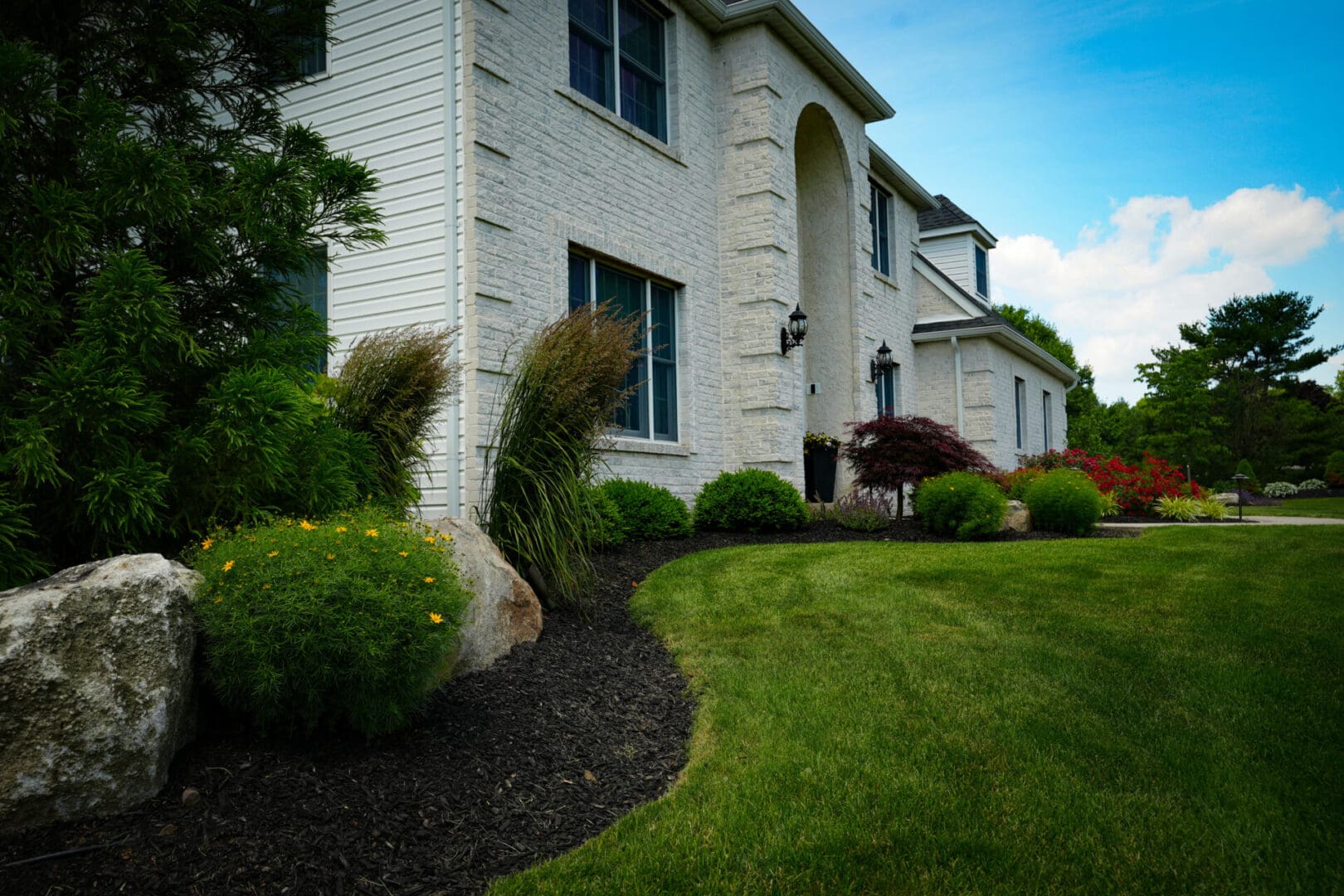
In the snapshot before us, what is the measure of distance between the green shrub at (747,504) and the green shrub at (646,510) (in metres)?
0.85

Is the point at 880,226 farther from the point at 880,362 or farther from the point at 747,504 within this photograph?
the point at 747,504

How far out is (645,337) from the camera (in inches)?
359

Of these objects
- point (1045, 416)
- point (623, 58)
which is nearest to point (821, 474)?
point (623, 58)

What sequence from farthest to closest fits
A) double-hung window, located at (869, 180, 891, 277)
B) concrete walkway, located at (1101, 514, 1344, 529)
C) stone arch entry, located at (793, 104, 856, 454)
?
double-hung window, located at (869, 180, 891, 277) < stone arch entry, located at (793, 104, 856, 454) < concrete walkway, located at (1101, 514, 1344, 529)

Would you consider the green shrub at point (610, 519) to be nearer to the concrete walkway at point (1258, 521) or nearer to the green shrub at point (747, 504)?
the green shrub at point (747, 504)

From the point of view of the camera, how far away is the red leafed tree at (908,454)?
11.6 meters

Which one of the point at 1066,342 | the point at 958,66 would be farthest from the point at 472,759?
the point at 1066,342

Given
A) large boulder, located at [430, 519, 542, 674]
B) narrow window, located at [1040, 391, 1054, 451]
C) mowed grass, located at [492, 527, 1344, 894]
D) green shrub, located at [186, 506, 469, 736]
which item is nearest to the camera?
mowed grass, located at [492, 527, 1344, 894]

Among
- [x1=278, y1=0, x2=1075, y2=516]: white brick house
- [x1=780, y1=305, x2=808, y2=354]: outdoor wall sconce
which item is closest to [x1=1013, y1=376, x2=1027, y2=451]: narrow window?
[x1=278, y1=0, x2=1075, y2=516]: white brick house

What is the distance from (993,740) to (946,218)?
20.0 m

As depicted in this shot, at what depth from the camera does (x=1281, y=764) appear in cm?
369

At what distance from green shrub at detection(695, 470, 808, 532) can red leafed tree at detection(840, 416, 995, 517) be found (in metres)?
1.79

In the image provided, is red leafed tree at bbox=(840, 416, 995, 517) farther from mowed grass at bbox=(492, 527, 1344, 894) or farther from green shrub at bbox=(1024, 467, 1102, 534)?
mowed grass at bbox=(492, 527, 1344, 894)

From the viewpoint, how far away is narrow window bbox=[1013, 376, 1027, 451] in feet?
67.1
